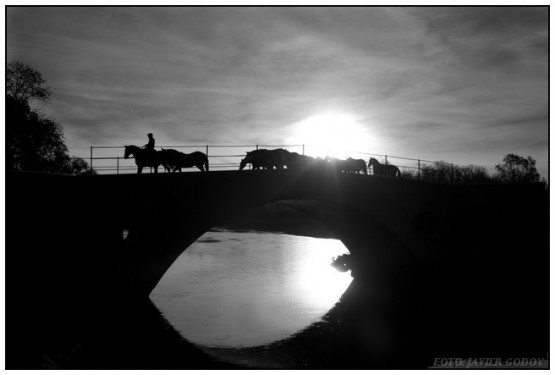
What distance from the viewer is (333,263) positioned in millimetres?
51188

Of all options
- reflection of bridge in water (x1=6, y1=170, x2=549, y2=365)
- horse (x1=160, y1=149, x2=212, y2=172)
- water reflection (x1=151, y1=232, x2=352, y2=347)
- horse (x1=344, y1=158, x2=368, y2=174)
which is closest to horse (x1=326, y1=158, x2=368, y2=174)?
horse (x1=344, y1=158, x2=368, y2=174)

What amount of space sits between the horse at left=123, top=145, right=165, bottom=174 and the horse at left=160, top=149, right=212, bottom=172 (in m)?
0.52

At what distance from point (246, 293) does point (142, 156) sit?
1649cm

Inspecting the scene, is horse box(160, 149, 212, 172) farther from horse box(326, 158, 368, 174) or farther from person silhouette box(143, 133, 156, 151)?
horse box(326, 158, 368, 174)

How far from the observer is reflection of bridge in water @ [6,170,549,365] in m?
19.1

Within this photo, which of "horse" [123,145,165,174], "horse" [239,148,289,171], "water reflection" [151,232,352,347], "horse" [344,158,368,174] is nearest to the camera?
"horse" [123,145,165,174]

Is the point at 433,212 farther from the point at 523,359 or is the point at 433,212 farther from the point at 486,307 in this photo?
the point at 523,359

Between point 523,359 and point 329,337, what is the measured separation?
9290 mm

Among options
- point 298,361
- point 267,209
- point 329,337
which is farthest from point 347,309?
point 267,209

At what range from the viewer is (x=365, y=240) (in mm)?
41625

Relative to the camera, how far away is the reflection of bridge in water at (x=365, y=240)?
754 inches

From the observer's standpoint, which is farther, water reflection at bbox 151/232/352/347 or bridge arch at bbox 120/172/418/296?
water reflection at bbox 151/232/352/347

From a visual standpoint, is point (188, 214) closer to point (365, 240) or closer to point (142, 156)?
point (142, 156)

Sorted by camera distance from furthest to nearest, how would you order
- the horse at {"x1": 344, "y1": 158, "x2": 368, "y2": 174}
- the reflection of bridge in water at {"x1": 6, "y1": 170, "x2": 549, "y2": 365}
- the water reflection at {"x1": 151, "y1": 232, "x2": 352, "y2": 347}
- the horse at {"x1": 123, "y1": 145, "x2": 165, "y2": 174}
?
the horse at {"x1": 344, "y1": 158, "x2": 368, "y2": 174}
the water reflection at {"x1": 151, "y1": 232, "x2": 352, "y2": 347}
the horse at {"x1": 123, "y1": 145, "x2": 165, "y2": 174}
the reflection of bridge in water at {"x1": 6, "y1": 170, "x2": 549, "y2": 365}
